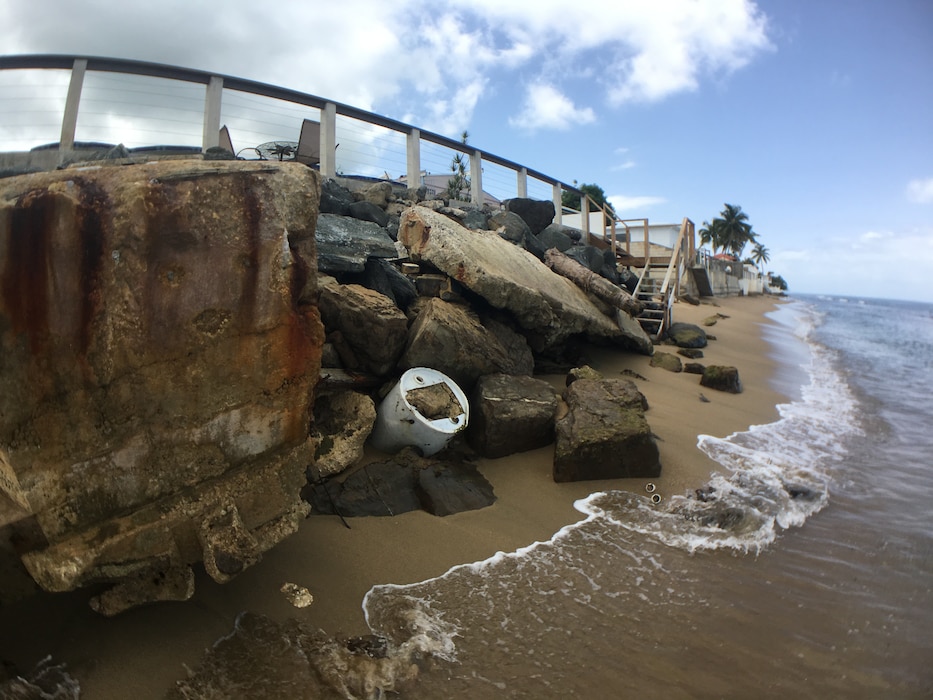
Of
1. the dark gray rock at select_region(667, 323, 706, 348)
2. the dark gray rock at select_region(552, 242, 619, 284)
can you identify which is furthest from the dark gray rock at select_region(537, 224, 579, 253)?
the dark gray rock at select_region(667, 323, 706, 348)

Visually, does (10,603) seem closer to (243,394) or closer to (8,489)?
(8,489)

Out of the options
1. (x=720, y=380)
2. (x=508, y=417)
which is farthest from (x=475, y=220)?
(x=508, y=417)

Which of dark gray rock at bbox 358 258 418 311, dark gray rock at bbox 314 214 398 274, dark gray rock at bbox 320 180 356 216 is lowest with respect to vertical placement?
dark gray rock at bbox 358 258 418 311

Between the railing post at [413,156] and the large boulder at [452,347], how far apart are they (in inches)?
277

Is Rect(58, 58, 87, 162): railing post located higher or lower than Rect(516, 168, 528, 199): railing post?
lower

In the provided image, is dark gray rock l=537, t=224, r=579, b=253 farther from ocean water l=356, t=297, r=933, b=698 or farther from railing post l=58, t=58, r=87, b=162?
railing post l=58, t=58, r=87, b=162

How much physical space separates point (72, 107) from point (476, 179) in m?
8.47

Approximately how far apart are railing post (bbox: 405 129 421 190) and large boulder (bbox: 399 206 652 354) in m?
4.43

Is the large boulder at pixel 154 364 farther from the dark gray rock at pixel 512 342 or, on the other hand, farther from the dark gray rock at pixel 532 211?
the dark gray rock at pixel 532 211

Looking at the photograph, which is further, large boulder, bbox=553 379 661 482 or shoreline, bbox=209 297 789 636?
large boulder, bbox=553 379 661 482

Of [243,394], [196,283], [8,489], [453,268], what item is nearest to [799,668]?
[243,394]

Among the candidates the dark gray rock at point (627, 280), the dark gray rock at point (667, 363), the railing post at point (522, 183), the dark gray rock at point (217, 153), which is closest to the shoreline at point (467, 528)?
the dark gray rock at point (667, 363)

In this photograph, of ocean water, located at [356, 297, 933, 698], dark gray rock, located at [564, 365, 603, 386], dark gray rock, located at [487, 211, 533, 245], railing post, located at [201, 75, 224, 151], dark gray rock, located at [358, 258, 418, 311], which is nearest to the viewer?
ocean water, located at [356, 297, 933, 698]

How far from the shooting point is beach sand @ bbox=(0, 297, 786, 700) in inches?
95.3
